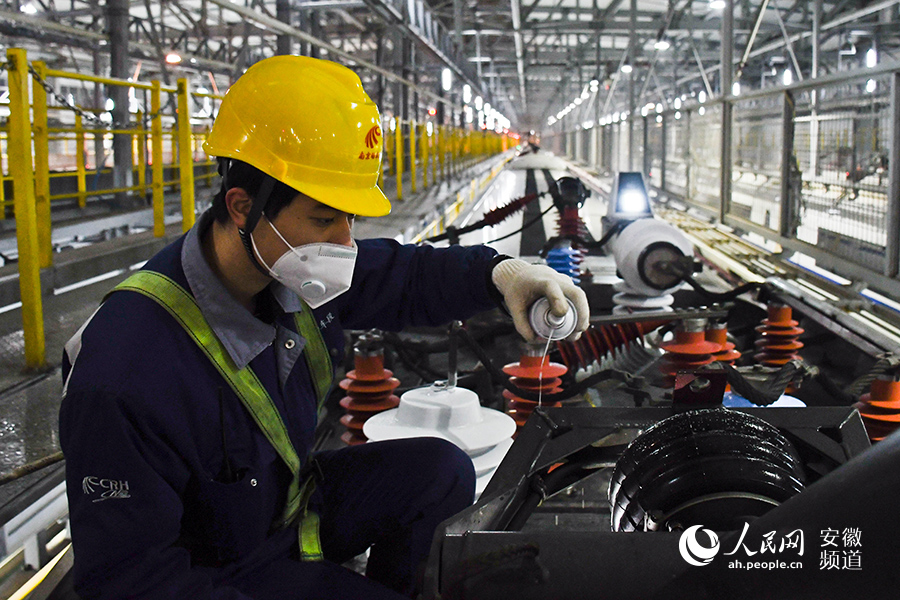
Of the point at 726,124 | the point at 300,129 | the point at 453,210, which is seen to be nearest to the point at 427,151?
the point at 453,210

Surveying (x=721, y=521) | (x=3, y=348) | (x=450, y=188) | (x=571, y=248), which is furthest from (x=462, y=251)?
(x=450, y=188)

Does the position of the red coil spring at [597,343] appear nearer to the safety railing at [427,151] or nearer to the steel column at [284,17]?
the steel column at [284,17]

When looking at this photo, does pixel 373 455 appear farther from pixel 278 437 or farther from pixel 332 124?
pixel 332 124

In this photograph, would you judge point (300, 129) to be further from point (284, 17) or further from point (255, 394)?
point (284, 17)

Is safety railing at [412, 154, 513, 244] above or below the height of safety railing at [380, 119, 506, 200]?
below

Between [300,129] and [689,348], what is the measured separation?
239cm

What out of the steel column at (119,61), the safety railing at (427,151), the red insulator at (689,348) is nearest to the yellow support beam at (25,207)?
the red insulator at (689,348)

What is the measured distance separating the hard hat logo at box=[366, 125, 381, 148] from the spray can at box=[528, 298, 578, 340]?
563 mm

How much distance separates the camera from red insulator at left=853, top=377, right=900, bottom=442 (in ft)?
9.64

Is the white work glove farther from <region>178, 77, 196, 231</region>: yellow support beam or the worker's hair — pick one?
<region>178, 77, 196, 231</region>: yellow support beam

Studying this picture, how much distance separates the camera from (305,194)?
5.90 ft

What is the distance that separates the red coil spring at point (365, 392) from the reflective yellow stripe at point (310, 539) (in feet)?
4.33

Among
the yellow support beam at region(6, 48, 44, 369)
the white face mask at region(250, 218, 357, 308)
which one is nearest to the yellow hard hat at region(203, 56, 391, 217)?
the white face mask at region(250, 218, 357, 308)

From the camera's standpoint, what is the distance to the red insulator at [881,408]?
294 cm
